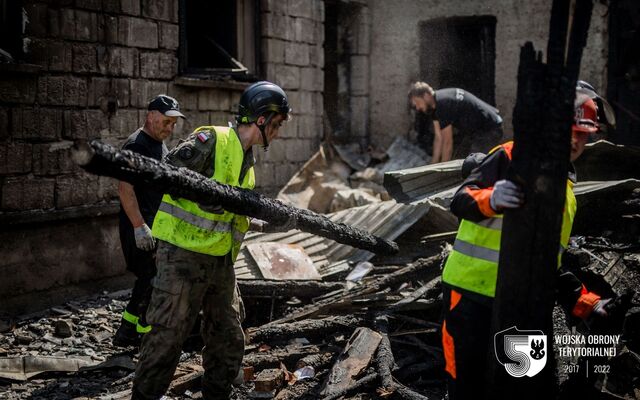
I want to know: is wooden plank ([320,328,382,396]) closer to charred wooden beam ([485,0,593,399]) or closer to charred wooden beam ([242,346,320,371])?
charred wooden beam ([242,346,320,371])

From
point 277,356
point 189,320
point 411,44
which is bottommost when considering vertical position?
point 277,356

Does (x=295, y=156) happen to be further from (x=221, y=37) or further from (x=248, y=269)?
(x=248, y=269)

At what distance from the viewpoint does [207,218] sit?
3.61 meters

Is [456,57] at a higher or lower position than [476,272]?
higher

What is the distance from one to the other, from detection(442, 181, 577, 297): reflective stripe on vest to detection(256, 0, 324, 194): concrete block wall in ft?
20.4

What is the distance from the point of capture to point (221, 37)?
29.2ft

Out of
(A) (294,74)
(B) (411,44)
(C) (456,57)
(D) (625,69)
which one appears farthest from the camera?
(B) (411,44)

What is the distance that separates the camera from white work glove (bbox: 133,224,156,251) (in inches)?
191

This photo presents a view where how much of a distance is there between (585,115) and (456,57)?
871 centimetres

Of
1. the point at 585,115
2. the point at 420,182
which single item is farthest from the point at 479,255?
the point at 420,182

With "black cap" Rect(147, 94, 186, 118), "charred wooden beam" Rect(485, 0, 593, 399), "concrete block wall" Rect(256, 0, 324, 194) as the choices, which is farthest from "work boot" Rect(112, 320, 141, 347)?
"concrete block wall" Rect(256, 0, 324, 194)

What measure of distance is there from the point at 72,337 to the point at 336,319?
2.33 m

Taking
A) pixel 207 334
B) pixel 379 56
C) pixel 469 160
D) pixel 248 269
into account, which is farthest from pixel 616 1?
pixel 207 334

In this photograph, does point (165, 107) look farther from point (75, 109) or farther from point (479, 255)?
point (479, 255)
